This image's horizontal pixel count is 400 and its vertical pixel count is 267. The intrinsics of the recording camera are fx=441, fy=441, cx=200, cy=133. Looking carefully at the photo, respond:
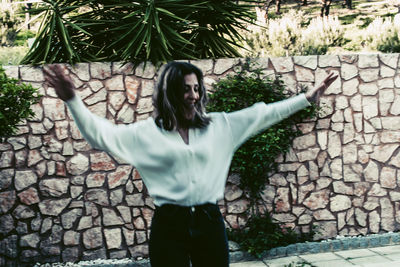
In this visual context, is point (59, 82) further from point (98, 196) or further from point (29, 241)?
point (29, 241)

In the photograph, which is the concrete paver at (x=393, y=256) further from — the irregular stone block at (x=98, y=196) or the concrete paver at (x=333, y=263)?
the irregular stone block at (x=98, y=196)

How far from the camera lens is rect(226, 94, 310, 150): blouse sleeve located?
96.6 inches

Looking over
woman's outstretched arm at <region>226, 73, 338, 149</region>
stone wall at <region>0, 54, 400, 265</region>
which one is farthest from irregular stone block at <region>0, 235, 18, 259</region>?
woman's outstretched arm at <region>226, 73, 338, 149</region>

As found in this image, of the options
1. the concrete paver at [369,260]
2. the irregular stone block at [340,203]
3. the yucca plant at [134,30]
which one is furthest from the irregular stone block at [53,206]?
the concrete paver at [369,260]

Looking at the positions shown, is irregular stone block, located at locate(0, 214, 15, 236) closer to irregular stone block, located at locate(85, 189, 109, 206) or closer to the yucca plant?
irregular stone block, located at locate(85, 189, 109, 206)

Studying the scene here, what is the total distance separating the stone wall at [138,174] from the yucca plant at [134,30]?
43 centimetres

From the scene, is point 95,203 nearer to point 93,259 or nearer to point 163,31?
point 93,259

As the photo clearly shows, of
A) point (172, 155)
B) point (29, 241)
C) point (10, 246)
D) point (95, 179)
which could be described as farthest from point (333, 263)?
point (10, 246)

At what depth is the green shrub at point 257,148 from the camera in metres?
5.65

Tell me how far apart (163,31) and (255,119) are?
13.4 ft

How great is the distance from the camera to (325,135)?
238 inches

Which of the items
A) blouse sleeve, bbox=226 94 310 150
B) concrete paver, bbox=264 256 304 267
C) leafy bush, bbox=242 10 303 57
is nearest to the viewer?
blouse sleeve, bbox=226 94 310 150

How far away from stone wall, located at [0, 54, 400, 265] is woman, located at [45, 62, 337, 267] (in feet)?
11.2

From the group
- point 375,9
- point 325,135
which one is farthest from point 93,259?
point 375,9
